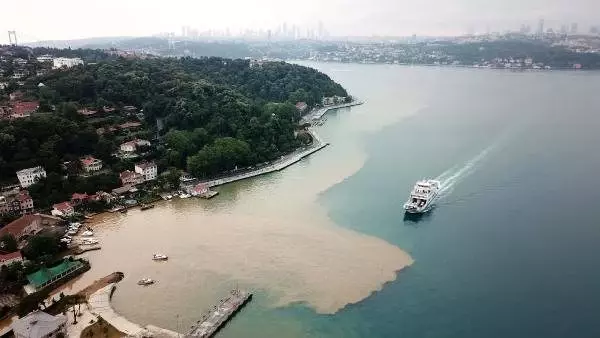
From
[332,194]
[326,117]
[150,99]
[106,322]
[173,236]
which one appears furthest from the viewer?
[326,117]

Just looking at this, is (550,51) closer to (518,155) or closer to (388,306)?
(518,155)

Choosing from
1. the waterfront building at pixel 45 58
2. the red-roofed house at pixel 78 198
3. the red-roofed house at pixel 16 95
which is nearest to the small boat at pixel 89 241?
the red-roofed house at pixel 78 198

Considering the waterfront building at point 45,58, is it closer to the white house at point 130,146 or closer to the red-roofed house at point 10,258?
the white house at point 130,146

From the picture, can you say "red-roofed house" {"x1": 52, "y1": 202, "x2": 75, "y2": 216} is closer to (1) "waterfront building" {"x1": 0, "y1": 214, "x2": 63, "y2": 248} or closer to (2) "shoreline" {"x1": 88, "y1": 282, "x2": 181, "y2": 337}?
(1) "waterfront building" {"x1": 0, "y1": 214, "x2": 63, "y2": 248}

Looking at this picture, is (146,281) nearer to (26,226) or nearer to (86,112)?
(26,226)

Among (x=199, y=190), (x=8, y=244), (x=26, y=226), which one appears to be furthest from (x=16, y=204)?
(x=199, y=190)

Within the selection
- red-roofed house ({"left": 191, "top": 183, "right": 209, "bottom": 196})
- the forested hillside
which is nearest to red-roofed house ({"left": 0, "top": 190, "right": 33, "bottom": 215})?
the forested hillside

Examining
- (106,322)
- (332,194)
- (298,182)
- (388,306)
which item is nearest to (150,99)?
(298,182)
